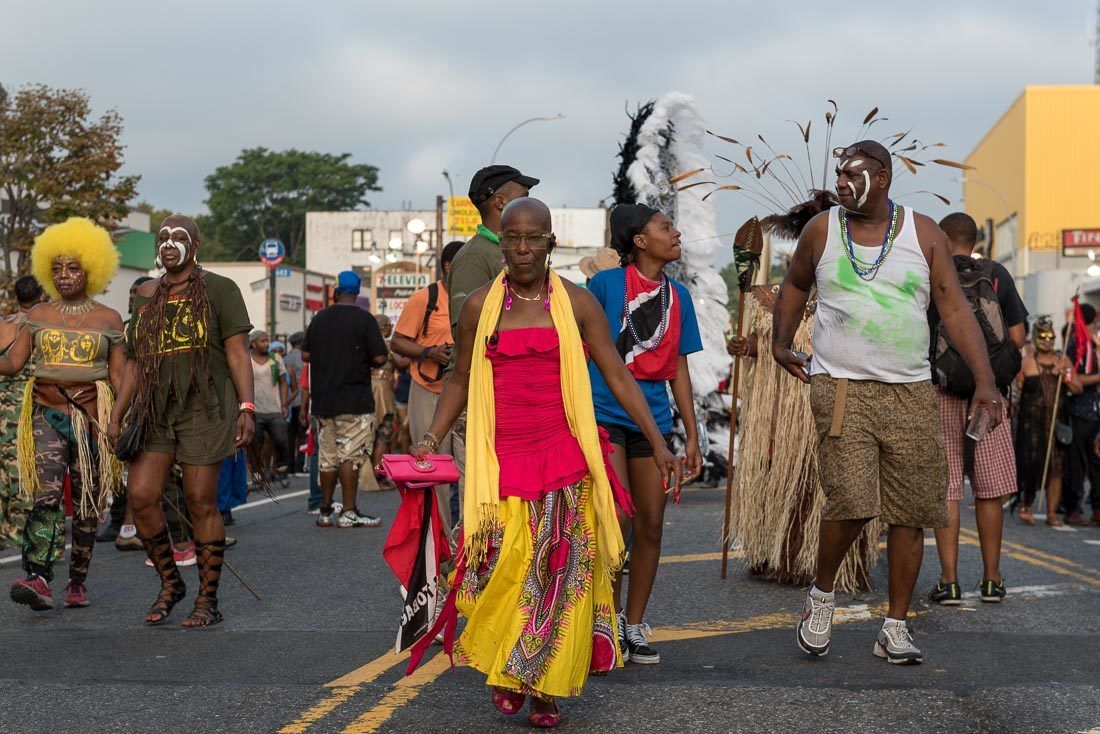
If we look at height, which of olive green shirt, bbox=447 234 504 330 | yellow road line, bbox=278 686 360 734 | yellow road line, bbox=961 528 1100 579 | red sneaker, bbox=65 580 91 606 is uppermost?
olive green shirt, bbox=447 234 504 330

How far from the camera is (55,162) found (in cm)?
3142

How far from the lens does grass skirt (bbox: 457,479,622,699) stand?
4820 mm

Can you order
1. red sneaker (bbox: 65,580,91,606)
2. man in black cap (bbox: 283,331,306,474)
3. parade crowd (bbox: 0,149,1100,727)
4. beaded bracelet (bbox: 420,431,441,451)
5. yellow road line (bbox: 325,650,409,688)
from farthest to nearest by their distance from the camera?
man in black cap (bbox: 283,331,306,474), red sneaker (bbox: 65,580,91,606), yellow road line (bbox: 325,650,409,688), beaded bracelet (bbox: 420,431,441,451), parade crowd (bbox: 0,149,1100,727)

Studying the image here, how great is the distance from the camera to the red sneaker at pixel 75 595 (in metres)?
7.92

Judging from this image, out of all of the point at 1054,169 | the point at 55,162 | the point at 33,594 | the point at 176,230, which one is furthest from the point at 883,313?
the point at 1054,169

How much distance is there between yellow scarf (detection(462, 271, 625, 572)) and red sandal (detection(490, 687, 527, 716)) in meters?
0.43

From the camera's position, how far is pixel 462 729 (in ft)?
16.2

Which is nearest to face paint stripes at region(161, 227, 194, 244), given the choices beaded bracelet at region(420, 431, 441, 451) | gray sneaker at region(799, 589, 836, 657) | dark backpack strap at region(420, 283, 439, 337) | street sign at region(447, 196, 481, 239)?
dark backpack strap at region(420, 283, 439, 337)

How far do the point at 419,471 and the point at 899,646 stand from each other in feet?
7.27

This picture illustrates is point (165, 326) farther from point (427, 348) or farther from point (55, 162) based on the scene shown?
point (55, 162)

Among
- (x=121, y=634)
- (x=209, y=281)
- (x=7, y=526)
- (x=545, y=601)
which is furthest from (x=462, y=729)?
(x=7, y=526)

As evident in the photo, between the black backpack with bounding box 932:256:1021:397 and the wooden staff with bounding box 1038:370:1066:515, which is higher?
the black backpack with bounding box 932:256:1021:397

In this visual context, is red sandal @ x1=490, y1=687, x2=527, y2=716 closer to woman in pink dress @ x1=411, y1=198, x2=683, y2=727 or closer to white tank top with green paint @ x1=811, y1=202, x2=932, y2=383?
woman in pink dress @ x1=411, y1=198, x2=683, y2=727

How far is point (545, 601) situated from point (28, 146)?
2882 centimetres
